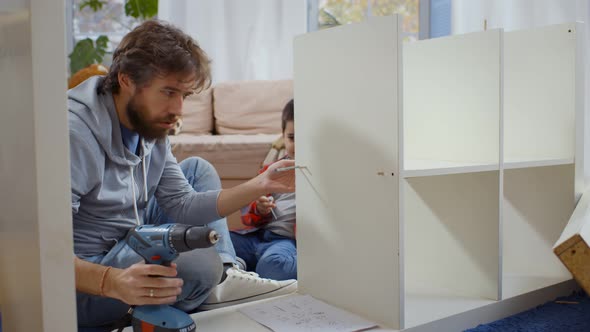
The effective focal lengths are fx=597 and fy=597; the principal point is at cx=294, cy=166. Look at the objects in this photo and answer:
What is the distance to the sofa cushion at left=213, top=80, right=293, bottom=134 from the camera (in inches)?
127

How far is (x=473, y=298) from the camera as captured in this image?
1359 mm

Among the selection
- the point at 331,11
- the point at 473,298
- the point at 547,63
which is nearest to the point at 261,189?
the point at 473,298

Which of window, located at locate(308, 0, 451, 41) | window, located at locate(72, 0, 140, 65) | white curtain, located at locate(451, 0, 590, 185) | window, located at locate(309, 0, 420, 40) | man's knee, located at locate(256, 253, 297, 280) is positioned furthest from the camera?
window, located at locate(72, 0, 140, 65)

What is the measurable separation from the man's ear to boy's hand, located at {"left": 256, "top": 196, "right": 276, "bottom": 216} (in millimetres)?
626

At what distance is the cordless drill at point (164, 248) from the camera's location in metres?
1.00

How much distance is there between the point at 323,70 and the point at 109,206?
1.80ft

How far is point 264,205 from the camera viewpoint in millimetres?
1844

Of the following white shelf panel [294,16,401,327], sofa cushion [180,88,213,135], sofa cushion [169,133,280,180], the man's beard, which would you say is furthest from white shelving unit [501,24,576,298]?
sofa cushion [180,88,213,135]

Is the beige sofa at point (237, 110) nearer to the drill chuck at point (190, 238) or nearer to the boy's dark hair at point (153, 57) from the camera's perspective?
the boy's dark hair at point (153, 57)

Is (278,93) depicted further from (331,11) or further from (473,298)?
(473,298)

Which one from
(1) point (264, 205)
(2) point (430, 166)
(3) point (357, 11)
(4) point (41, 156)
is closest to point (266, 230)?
(1) point (264, 205)

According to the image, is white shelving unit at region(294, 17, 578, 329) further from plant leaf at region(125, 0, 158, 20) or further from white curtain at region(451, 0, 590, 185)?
plant leaf at region(125, 0, 158, 20)

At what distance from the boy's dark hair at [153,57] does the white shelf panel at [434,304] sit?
0.68 m

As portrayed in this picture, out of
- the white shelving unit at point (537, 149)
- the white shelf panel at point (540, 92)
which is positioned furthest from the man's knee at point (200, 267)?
the white shelf panel at point (540, 92)
